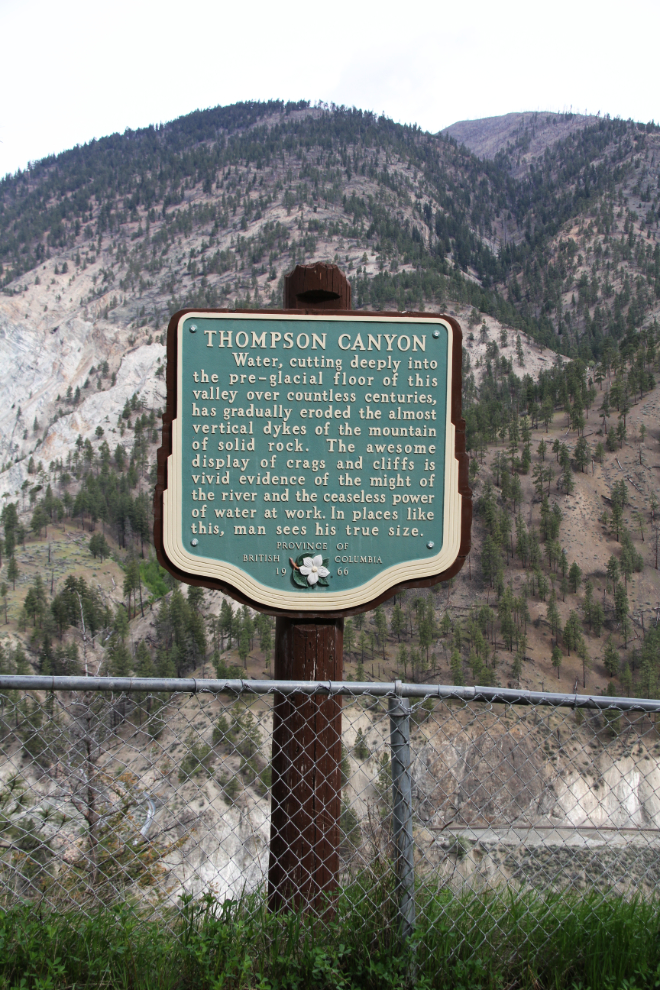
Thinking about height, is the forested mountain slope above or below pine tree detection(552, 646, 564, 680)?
above

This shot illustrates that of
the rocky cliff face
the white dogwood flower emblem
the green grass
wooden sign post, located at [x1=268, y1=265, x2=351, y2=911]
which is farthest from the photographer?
the rocky cliff face

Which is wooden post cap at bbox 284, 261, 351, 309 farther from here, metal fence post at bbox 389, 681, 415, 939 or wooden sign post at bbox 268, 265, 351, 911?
metal fence post at bbox 389, 681, 415, 939

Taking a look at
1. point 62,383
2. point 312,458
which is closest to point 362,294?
point 62,383

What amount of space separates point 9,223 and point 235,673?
5841 inches

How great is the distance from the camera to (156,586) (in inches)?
2103

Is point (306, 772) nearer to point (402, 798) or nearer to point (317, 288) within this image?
point (402, 798)

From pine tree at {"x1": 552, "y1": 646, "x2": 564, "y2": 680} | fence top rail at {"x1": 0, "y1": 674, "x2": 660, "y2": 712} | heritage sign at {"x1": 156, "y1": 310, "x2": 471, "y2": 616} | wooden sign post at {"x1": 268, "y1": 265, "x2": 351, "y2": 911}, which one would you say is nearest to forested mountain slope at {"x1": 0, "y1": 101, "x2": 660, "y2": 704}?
pine tree at {"x1": 552, "y1": 646, "x2": 564, "y2": 680}

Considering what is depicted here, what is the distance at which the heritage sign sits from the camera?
4172mm

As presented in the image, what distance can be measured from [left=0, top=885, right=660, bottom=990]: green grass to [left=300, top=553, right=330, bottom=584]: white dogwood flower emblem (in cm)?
159

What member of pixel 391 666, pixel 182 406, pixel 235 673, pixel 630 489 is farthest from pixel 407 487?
pixel 630 489

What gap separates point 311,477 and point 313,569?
55 cm

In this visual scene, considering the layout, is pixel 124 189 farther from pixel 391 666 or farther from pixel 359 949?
pixel 359 949

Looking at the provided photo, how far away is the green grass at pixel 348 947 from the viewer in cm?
284

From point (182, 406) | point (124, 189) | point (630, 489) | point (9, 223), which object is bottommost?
point (182, 406)
